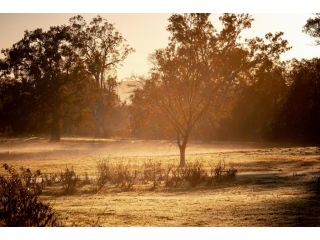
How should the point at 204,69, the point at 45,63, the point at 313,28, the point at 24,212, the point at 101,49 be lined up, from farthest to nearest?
1. the point at 101,49
2. the point at 204,69
3. the point at 313,28
4. the point at 45,63
5. the point at 24,212

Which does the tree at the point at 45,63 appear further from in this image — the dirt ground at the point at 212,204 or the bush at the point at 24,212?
the bush at the point at 24,212

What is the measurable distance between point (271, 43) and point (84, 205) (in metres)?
10.6

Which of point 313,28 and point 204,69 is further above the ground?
point 313,28

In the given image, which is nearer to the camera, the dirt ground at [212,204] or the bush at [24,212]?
the bush at [24,212]

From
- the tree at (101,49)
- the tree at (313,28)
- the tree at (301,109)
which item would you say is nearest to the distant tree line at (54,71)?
the tree at (101,49)

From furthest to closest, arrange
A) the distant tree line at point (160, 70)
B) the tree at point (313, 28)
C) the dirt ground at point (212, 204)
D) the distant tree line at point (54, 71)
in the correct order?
the tree at point (313, 28)
the distant tree line at point (160, 70)
the distant tree line at point (54, 71)
the dirt ground at point (212, 204)

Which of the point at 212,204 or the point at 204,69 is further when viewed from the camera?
the point at 204,69

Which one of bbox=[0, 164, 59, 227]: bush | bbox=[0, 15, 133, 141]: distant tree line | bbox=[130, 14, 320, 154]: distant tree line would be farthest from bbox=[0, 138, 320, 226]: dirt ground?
bbox=[130, 14, 320, 154]: distant tree line

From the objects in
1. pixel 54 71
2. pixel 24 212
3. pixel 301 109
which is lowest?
pixel 24 212

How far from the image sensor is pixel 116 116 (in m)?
56.4

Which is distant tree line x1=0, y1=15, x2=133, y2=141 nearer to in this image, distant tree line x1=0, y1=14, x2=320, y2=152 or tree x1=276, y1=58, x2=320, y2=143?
distant tree line x1=0, y1=14, x2=320, y2=152

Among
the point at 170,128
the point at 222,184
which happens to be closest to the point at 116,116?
the point at 170,128

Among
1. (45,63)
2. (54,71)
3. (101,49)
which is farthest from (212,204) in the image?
(101,49)

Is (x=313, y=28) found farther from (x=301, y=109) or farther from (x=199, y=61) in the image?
(x=301, y=109)
